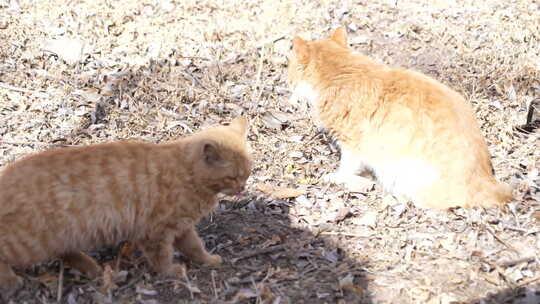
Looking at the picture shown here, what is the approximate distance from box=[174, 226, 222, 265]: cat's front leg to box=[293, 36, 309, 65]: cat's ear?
235cm

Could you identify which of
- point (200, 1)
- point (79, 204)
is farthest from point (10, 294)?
point (200, 1)

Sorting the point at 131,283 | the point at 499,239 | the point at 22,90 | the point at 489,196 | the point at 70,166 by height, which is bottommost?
the point at 131,283

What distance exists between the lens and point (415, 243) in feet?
14.7

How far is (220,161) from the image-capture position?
3.85 m

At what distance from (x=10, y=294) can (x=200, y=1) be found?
5.23 meters

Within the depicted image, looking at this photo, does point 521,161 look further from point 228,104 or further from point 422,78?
point 228,104

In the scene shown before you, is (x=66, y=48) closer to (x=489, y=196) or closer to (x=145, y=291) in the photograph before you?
(x=145, y=291)

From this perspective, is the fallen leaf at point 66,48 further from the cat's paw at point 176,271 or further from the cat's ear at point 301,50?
the cat's paw at point 176,271

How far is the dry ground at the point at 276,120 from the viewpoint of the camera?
3986 mm

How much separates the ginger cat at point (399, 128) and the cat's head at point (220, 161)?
1668 mm

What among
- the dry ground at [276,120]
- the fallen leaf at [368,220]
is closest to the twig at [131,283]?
the dry ground at [276,120]

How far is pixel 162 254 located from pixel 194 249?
0.29 meters

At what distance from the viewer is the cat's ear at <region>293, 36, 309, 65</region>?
5.71m

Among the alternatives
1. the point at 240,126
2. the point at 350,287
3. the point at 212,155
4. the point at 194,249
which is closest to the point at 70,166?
the point at 212,155
